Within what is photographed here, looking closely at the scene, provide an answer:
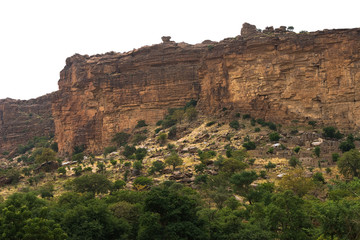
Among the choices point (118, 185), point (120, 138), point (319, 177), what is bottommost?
point (319, 177)

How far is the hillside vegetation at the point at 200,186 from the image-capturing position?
21.8 meters

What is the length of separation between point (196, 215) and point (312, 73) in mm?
35896

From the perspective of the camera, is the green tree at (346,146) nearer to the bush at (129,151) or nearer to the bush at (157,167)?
the bush at (157,167)

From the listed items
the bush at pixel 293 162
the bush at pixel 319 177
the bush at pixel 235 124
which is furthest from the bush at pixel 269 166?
the bush at pixel 235 124

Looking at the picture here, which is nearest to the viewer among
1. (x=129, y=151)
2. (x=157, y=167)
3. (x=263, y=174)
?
(x=263, y=174)

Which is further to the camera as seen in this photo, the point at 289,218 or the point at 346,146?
the point at 346,146

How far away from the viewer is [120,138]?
66.4 m

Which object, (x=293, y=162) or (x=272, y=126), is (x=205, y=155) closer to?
(x=293, y=162)

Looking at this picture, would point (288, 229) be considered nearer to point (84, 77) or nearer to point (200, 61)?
point (200, 61)

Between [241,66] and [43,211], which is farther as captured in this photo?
[241,66]

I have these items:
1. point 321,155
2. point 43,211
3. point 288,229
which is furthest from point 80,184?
point 321,155

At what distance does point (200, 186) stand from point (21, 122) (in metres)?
76.0

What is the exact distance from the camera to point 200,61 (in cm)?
6425

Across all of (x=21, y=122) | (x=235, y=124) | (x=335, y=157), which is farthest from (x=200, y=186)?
(x=21, y=122)
